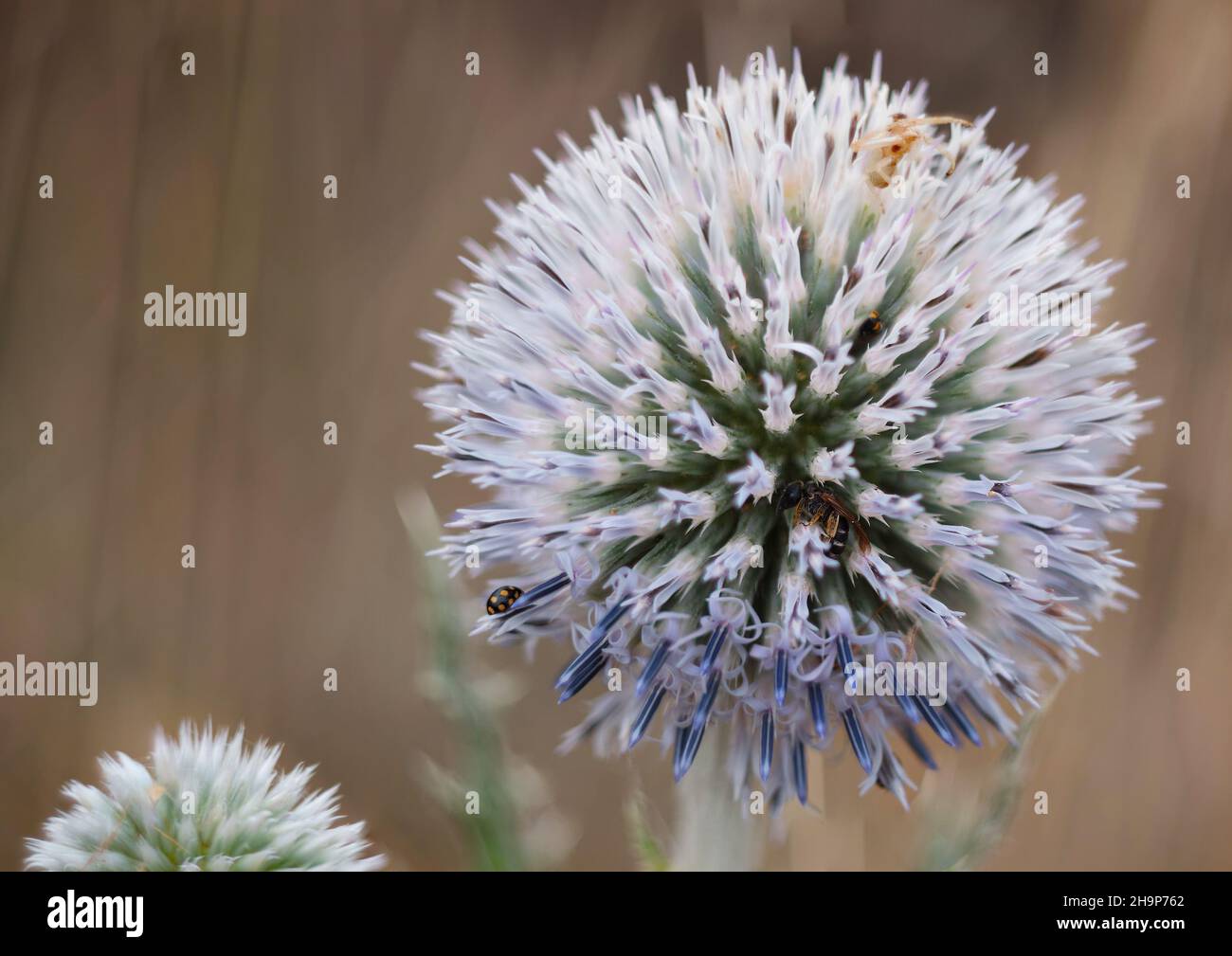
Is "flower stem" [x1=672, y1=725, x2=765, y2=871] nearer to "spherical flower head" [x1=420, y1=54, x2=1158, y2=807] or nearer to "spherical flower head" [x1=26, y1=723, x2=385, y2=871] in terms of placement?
"spherical flower head" [x1=420, y1=54, x2=1158, y2=807]

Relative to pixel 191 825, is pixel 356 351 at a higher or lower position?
higher

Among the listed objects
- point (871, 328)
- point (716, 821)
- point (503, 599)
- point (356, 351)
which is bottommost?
point (716, 821)

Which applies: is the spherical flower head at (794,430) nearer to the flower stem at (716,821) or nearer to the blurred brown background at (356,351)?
the flower stem at (716,821)

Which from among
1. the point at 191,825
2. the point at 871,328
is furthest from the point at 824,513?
the point at 191,825

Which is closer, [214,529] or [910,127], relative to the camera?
[910,127]

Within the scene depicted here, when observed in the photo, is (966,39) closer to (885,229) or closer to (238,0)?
(885,229)

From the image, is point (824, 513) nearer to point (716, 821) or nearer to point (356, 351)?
point (716, 821)

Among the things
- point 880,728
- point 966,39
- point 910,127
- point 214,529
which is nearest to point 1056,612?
point 880,728
